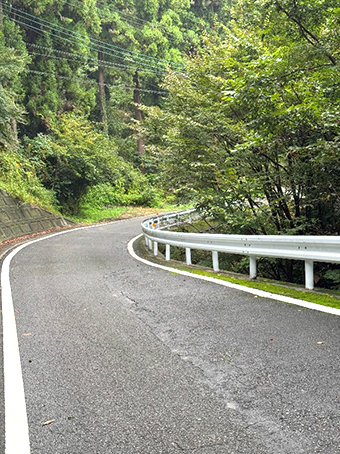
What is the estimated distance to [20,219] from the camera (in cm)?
2038

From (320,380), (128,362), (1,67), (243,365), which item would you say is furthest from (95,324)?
(1,67)

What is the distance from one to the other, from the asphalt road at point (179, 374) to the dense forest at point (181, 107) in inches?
149

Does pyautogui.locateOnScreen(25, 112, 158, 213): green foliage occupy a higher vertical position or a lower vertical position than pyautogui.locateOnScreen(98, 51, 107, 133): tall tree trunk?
lower

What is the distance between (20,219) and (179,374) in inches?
720

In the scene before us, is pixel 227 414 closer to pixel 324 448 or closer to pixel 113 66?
pixel 324 448

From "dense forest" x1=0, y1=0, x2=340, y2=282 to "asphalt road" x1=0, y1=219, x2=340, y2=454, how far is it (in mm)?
3781

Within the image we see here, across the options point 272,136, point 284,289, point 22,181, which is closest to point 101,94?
point 22,181

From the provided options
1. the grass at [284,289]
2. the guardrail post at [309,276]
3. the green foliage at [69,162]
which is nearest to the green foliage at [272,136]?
the grass at [284,289]

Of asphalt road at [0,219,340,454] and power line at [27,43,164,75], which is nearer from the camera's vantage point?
asphalt road at [0,219,340,454]

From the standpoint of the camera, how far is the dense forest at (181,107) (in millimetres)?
8102

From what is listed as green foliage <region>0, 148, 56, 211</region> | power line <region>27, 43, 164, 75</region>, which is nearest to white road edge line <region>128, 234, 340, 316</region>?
green foliage <region>0, 148, 56, 211</region>

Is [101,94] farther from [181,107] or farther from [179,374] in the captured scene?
[179,374]

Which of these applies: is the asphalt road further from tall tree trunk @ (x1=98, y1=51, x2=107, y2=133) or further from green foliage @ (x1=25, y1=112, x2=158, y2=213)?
tall tree trunk @ (x1=98, y1=51, x2=107, y2=133)

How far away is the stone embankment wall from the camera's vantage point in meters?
18.6
